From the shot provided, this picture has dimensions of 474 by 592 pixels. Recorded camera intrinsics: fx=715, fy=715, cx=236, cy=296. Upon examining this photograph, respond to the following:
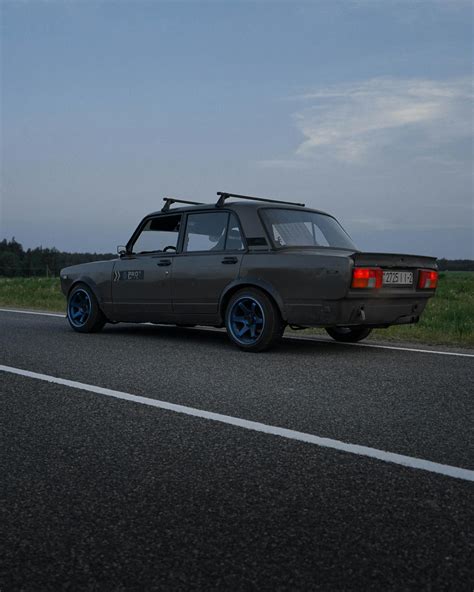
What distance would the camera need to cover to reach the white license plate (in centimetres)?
→ 729

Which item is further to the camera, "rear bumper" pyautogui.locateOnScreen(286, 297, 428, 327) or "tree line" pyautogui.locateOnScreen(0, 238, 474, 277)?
"tree line" pyautogui.locateOnScreen(0, 238, 474, 277)

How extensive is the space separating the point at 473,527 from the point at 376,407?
2.14 metres

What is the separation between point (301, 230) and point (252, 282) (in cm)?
94

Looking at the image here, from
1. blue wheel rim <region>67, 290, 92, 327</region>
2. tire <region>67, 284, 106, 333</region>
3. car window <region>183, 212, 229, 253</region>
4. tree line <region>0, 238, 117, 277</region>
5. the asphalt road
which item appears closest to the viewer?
the asphalt road

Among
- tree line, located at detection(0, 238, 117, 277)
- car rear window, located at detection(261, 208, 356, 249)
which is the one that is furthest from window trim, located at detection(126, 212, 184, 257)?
tree line, located at detection(0, 238, 117, 277)

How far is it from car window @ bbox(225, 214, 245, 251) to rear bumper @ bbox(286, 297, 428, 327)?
1088 mm

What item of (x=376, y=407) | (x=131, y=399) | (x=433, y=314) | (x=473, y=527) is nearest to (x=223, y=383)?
(x=131, y=399)

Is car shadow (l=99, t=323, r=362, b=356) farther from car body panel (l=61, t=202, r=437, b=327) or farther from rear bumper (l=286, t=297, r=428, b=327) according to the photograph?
rear bumper (l=286, t=297, r=428, b=327)

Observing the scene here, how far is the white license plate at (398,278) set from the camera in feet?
23.9

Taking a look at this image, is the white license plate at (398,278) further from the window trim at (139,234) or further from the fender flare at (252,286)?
the window trim at (139,234)

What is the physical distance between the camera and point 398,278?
745cm

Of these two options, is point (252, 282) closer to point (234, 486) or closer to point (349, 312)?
point (349, 312)

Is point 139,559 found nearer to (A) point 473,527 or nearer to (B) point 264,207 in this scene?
(A) point 473,527

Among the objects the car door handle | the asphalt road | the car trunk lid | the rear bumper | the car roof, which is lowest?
the asphalt road
